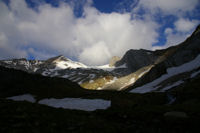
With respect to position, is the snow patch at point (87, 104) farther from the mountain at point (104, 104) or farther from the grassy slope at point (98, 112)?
the grassy slope at point (98, 112)

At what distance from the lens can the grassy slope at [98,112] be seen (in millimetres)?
8602

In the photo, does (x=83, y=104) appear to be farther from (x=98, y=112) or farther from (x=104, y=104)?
(x=98, y=112)

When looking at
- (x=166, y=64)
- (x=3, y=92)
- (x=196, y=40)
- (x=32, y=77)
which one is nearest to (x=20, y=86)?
(x=3, y=92)

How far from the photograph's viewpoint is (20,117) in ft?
33.3

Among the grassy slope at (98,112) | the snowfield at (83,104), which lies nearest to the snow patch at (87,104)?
the snowfield at (83,104)

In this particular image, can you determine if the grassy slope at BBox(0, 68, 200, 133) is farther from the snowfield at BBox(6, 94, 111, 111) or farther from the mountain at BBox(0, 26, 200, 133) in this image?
the snowfield at BBox(6, 94, 111, 111)

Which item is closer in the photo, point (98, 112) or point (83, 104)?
point (98, 112)

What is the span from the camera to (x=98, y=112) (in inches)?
575

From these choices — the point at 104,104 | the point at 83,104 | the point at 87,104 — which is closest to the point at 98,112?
the point at 104,104

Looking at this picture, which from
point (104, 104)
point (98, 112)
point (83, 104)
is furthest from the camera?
point (83, 104)

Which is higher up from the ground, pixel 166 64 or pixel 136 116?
pixel 166 64

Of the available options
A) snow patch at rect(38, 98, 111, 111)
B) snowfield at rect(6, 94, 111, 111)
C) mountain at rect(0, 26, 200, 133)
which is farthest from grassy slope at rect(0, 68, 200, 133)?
snow patch at rect(38, 98, 111, 111)

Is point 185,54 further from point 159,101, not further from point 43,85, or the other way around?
point 43,85

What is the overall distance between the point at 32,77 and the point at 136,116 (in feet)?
221
